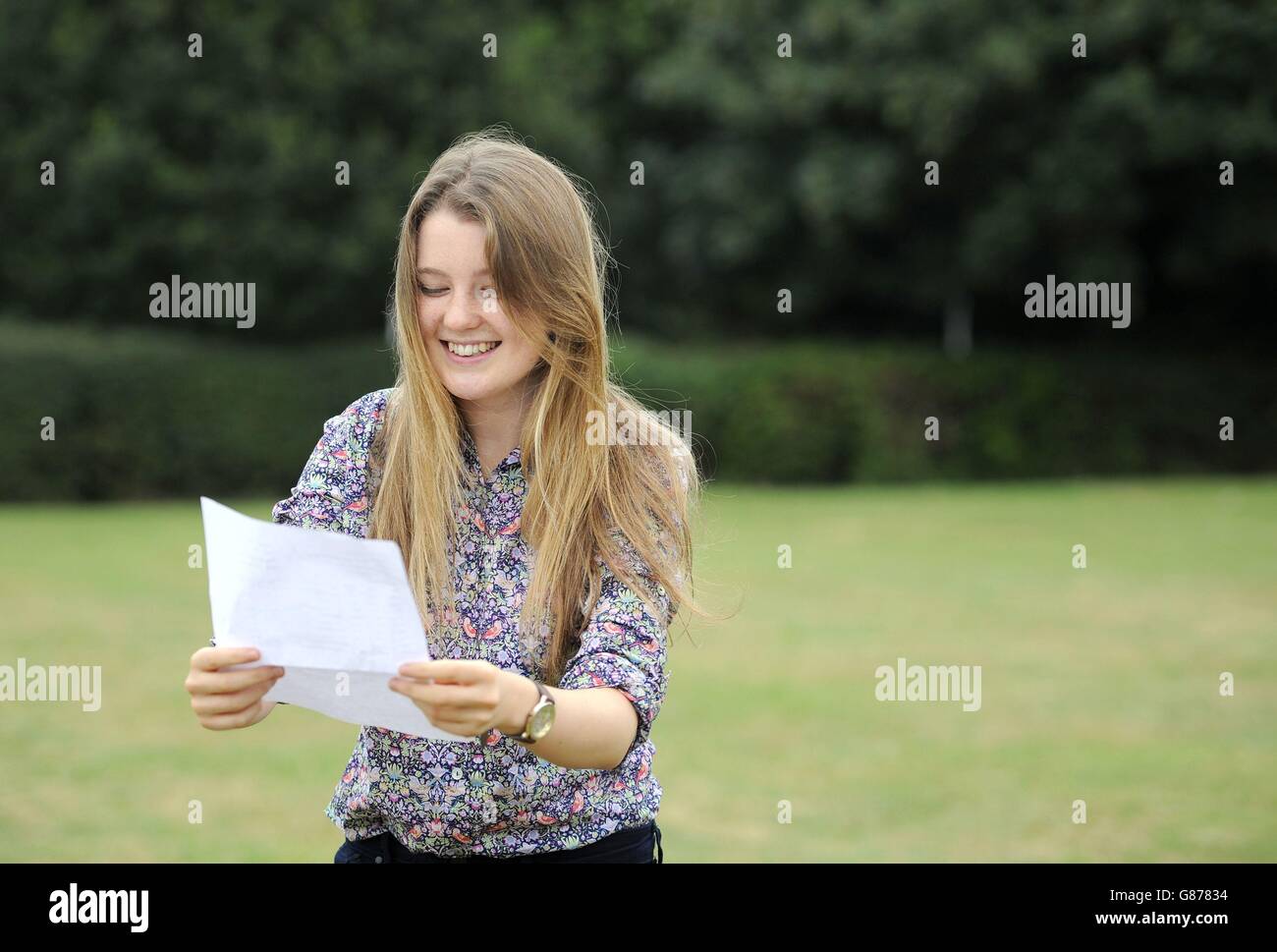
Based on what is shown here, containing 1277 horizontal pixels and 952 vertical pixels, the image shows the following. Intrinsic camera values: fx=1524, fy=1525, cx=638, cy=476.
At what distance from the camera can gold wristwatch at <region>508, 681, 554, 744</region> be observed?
243 centimetres

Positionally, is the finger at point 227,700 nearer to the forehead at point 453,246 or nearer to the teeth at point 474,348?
the teeth at point 474,348

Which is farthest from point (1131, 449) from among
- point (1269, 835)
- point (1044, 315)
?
point (1269, 835)

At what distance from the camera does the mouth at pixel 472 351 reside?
9.34 ft

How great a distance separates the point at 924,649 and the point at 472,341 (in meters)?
9.73

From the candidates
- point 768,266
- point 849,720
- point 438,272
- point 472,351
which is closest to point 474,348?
point 472,351

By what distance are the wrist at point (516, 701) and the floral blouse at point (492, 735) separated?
187 mm

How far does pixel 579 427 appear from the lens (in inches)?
114

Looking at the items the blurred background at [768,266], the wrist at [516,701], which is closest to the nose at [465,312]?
the wrist at [516,701]

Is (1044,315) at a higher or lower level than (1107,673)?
higher

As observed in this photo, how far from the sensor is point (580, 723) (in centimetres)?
250

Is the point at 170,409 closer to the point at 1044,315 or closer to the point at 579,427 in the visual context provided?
the point at 1044,315

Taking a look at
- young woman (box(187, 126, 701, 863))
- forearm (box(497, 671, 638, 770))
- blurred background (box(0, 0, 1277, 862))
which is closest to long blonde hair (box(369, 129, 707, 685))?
young woman (box(187, 126, 701, 863))

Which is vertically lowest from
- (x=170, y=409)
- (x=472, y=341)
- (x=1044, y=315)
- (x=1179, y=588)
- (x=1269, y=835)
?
(x=1269, y=835)

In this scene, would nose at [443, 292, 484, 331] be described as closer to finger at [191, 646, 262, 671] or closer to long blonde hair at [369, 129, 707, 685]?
long blonde hair at [369, 129, 707, 685]
